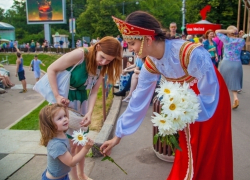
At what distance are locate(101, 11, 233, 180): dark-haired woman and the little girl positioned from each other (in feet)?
1.28

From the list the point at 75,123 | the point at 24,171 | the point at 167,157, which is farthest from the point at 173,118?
the point at 24,171

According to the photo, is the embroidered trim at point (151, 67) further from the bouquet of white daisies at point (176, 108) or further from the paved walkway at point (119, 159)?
the paved walkway at point (119, 159)

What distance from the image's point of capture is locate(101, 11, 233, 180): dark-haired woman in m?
1.99

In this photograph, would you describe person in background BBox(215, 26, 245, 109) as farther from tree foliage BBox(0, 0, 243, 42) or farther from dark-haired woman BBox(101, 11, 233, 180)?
tree foliage BBox(0, 0, 243, 42)

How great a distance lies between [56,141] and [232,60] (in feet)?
17.4

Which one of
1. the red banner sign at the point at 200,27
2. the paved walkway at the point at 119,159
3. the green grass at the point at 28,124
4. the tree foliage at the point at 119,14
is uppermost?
the tree foliage at the point at 119,14

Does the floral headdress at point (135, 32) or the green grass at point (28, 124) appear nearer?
the floral headdress at point (135, 32)

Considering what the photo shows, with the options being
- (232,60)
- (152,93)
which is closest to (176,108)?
(152,93)

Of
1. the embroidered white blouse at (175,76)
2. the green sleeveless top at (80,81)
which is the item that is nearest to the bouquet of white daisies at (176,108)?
the embroidered white blouse at (175,76)

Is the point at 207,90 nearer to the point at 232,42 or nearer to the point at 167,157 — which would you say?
the point at 167,157

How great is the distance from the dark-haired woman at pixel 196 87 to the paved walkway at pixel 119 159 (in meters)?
1.35

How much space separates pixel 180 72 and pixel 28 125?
A: 5.08m

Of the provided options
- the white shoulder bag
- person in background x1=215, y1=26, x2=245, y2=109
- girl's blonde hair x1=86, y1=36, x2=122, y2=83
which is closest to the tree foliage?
person in background x1=215, y1=26, x2=245, y2=109

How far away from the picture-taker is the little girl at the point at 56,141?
7.91 feet
